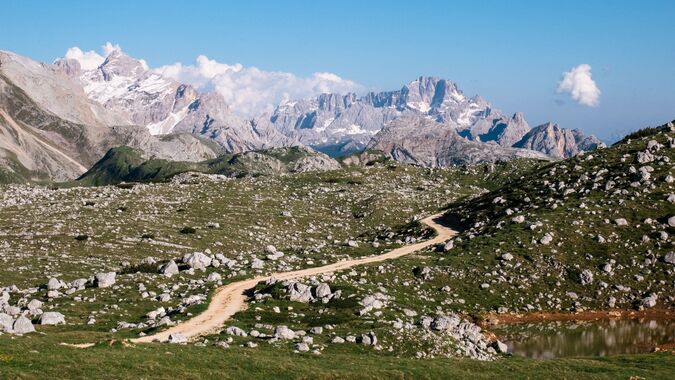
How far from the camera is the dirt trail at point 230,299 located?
42.6 m

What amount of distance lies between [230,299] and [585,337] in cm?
3327

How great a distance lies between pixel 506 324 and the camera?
2296 inches

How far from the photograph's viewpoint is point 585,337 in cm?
5534

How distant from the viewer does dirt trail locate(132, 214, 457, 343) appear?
140ft

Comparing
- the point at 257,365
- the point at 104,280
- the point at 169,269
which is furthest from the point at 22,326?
the point at 169,269

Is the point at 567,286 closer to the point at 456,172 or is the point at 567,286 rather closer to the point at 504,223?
the point at 504,223

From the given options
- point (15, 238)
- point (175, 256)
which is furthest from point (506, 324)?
point (15, 238)

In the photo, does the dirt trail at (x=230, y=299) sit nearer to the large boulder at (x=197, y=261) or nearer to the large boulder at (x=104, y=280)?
the large boulder at (x=197, y=261)

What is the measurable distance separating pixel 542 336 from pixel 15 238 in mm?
58925

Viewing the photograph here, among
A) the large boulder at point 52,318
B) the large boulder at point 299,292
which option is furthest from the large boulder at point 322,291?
the large boulder at point 52,318

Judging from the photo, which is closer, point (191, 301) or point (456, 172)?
point (191, 301)

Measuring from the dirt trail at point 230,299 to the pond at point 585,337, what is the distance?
1852cm

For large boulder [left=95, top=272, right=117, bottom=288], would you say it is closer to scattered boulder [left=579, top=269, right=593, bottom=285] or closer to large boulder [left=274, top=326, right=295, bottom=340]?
large boulder [left=274, top=326, right=295, bottom=340]

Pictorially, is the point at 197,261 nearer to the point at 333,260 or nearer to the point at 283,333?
the point at 333,260
